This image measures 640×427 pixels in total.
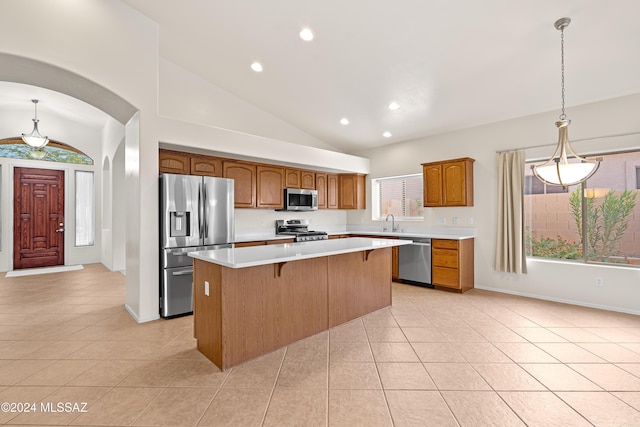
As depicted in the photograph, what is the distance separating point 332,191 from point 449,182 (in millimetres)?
2458

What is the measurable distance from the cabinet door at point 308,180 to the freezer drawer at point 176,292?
113 inches

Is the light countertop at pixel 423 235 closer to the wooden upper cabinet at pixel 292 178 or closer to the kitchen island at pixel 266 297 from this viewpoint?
the wooden upper cabinet at pixel 292 178

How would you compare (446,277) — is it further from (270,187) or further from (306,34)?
(306,34)

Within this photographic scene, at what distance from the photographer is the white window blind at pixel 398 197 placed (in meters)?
6.05

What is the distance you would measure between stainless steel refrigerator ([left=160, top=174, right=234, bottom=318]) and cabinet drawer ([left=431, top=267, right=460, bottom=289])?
11.4 feet

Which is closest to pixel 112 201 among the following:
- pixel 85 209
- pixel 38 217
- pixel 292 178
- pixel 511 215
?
pixel 85 209

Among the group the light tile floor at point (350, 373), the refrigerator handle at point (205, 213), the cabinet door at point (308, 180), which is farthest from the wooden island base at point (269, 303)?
the cabinet door at point (308, 180)

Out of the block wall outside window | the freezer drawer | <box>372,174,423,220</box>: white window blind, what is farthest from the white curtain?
the freezer drawer

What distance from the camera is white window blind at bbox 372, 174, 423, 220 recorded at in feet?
19.9

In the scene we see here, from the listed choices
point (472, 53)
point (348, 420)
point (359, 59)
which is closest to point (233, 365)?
point (348, 420)

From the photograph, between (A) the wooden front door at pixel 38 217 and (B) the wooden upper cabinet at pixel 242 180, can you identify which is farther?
(A) the wooden front door at pixel 38 217

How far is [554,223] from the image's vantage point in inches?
178

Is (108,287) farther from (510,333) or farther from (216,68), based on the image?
(510,333)

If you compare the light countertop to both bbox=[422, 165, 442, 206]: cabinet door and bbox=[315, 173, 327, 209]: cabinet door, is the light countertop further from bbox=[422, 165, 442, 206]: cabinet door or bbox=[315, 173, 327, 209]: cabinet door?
bbox=[315, 173, 327, 209]: cabinet door
